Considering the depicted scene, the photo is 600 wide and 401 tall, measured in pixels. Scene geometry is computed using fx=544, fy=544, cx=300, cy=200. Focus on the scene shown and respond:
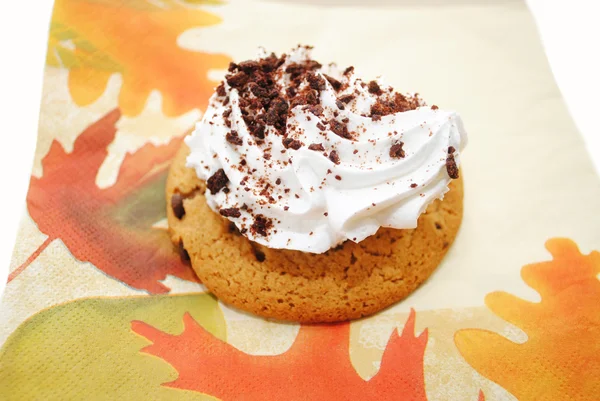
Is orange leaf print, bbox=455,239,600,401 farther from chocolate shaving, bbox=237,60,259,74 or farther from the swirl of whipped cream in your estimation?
chocolate shaving, bbox=237,60,259,74

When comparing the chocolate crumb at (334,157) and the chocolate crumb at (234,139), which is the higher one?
the chocolate crumb at (334,157)

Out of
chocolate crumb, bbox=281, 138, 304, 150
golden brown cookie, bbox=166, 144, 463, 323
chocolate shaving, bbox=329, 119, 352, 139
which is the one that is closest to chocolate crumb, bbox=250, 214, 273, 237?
golden brown cookie, bbox=166, 144, 463, 323

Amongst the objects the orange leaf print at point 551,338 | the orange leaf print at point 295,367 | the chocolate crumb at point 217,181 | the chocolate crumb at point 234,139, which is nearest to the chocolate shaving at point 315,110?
the chocolate crumb at point 234,139

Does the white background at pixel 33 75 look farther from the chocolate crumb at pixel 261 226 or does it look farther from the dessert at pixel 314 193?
the chocolate crumb at pixel 261 226

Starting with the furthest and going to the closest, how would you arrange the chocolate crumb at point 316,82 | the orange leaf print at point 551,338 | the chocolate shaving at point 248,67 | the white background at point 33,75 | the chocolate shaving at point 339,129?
the white background at point 33,75 < the chocolate shaving at point 248,67 < the chocolate crumb at point 316,82 < the chocolate shaving at point 339,129 < the orange leaf print at point 551,338

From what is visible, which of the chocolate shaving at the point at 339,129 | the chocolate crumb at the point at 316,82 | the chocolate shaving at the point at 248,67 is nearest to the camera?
the chocolate shaving at the point at 339,129

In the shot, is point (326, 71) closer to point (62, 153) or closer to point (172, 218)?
point (172, 218)

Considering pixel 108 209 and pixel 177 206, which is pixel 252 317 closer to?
pixel 177 206

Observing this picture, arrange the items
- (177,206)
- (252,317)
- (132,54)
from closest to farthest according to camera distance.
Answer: (252,317), (177,206), (132,54)

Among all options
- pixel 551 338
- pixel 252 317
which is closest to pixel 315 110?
pixel 252 317
